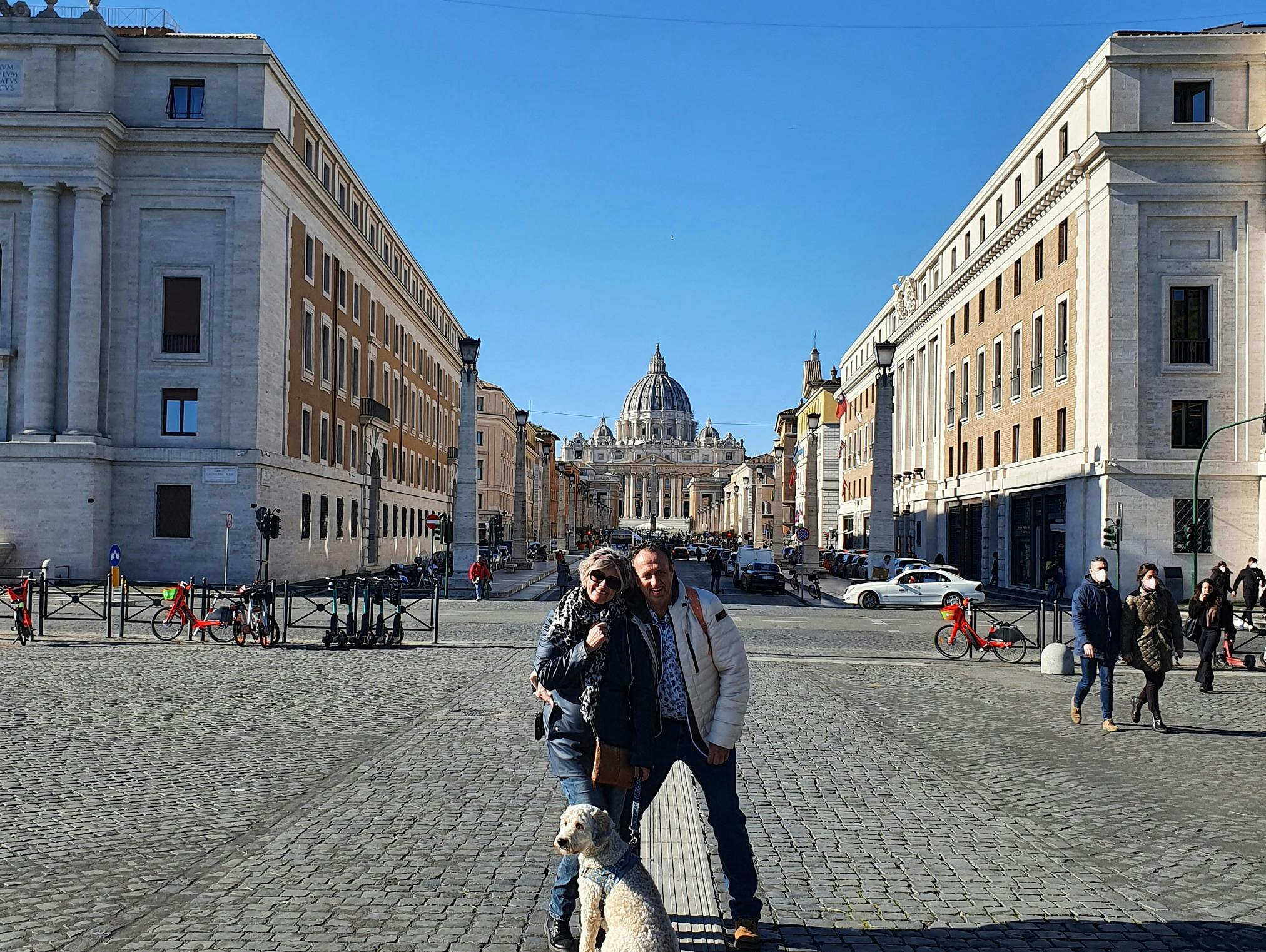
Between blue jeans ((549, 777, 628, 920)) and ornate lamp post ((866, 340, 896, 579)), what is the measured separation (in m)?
36.2

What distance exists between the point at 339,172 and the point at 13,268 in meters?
15.3

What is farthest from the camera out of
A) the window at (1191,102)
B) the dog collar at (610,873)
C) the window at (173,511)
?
the window at (173,511)

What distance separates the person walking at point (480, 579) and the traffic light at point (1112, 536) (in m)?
16.9

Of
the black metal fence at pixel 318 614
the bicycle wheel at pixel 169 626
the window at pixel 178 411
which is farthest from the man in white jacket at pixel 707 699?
the window at pixel 178 411

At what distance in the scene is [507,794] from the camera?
8.09m

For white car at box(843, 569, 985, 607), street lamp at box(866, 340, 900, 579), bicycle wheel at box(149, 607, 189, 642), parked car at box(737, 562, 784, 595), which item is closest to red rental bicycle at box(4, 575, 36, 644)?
bicycle wheel at box(149, 607, 189, 642)

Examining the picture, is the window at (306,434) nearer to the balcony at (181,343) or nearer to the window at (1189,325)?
A: the balcony at (181,343)

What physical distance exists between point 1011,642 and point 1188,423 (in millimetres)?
17357

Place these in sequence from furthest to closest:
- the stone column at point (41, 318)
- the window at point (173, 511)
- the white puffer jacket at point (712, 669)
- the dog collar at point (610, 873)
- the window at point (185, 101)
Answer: the window at point (185, 101)
the window at point (173, 511)
the stone column at point (41, 318)
the white puffer jacket at point (712, 669)
the dog collar at point (610, 873)

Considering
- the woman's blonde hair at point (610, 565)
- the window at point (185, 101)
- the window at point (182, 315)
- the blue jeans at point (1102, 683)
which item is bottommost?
the blue jeans at point (1102, 683)

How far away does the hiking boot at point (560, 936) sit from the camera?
16.0ft

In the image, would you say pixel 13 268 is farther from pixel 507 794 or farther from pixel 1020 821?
pixel 1020 821

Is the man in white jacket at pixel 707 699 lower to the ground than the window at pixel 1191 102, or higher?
lower

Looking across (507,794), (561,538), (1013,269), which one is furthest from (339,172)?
(561,538)
